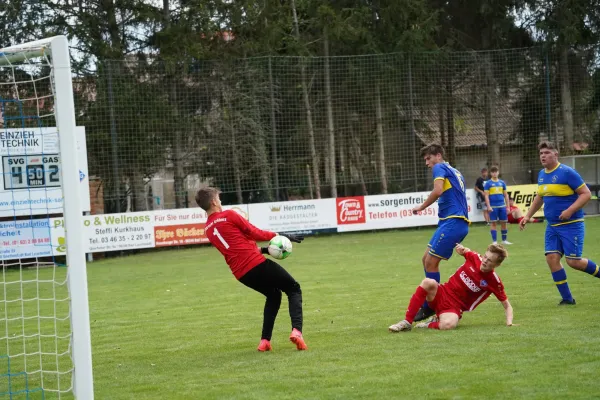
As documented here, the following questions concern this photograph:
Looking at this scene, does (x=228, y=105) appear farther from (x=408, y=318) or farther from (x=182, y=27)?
(x=408, y=318)

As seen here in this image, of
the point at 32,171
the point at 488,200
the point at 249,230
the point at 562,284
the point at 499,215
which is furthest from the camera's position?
the point at 488,200

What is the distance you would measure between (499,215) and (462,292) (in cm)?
1236

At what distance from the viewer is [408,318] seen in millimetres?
8695

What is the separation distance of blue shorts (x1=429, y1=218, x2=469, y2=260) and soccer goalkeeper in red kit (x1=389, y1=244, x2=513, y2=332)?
1.90 ft

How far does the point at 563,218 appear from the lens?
9922 millimetres

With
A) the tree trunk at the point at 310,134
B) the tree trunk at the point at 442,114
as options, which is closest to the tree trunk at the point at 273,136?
the tree trunk at the point at 310,134

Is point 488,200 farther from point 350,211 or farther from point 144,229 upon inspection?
point 144,229

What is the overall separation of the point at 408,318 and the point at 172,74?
2031 centimetres

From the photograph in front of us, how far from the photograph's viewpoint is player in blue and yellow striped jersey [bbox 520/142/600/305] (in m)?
9.98

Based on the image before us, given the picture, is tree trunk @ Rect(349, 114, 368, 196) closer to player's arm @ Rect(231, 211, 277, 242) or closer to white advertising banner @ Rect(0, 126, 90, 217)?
white advertising banner @ Rect(0, 126, 90, 217)

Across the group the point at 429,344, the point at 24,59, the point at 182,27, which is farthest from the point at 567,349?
the point at 182,27

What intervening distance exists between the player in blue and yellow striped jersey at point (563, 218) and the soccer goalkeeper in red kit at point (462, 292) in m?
1.63

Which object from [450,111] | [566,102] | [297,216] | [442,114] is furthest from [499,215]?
[566,102]

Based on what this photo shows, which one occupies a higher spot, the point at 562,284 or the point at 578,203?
the point at 578,203
